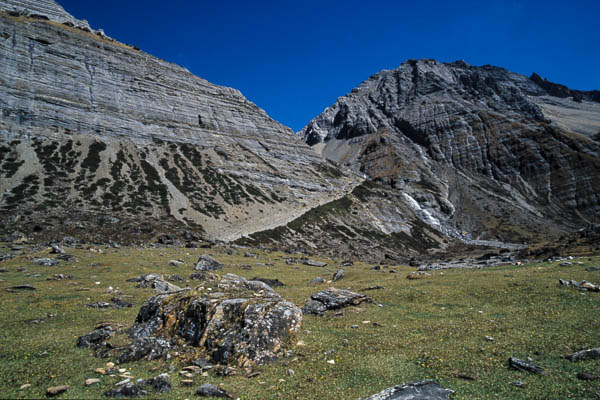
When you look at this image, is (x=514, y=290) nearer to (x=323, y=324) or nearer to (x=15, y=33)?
(x=323, y=324)

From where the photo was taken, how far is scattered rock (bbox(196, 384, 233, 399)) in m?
10.4

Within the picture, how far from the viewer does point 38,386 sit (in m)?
10.3

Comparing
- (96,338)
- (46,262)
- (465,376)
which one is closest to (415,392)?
(465,376)

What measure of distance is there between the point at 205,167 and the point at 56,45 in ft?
259

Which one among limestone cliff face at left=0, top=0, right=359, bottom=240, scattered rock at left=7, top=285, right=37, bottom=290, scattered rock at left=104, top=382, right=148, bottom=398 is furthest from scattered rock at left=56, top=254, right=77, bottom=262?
scattered rock at left=104, top=382, right=148, bottom=398

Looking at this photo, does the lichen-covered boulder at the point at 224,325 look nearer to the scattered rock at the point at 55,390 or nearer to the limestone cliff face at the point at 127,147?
the scattered rock at the point at 55,390

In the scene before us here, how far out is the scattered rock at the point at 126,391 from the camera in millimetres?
10055

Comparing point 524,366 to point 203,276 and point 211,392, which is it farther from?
point 203,276

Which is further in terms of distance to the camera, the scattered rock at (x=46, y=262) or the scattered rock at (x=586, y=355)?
the scattered rock at (x=46, y=262)

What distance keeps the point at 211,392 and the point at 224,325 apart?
160 inches

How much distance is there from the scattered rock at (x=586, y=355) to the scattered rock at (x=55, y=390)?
61.0 feet

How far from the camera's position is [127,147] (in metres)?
114

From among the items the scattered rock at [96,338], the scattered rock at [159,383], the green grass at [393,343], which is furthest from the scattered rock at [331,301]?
the scattered rock at [96,338]

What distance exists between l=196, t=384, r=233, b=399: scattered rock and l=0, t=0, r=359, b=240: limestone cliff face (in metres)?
65.0
